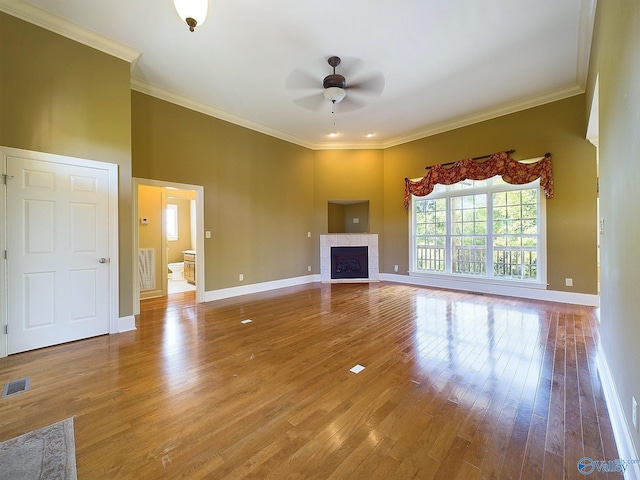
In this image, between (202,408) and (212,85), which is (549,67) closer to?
(212,85)

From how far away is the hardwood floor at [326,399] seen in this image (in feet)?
4.56

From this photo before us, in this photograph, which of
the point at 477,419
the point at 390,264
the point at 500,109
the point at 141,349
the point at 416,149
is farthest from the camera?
the point at 390,264

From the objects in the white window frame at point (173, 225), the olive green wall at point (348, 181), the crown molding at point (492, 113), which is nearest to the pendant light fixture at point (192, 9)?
the olive green wall at point (348, 181)

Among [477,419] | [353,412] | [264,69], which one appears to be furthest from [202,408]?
[264,69]

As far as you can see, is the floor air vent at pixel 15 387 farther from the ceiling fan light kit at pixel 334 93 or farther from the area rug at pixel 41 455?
the ceiling fan light kit at pixel 334 93

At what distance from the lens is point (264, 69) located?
12.1ft

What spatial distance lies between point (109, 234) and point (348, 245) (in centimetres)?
481

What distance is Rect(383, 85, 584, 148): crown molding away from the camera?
430 cm

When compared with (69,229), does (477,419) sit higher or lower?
lower

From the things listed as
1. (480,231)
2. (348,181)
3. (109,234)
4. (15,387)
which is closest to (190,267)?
(109,234)

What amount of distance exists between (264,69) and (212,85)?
3.21 ft

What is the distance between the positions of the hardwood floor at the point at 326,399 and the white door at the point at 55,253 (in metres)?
0.28

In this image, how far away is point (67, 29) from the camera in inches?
114

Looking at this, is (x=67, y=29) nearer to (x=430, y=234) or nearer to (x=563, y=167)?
(x=430, y=234)
